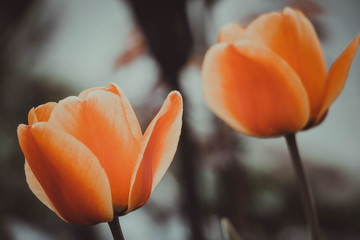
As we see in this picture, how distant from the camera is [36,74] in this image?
683 millimetres

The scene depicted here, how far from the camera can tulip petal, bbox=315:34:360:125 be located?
0.14 meters

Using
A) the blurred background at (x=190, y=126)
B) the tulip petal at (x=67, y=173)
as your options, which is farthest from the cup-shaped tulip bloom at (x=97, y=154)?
the blurred background at (x=190, y=126)

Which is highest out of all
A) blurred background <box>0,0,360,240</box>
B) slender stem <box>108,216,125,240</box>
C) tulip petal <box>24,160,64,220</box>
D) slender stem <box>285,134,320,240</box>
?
tulip petal <box>24,160,64,220</box>

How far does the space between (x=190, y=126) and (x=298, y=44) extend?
39 cm

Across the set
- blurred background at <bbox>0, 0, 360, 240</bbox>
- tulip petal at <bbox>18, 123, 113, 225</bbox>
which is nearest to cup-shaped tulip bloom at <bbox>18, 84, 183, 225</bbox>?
tulip petal at <bbox>18, 123, 113, 225</bbox>

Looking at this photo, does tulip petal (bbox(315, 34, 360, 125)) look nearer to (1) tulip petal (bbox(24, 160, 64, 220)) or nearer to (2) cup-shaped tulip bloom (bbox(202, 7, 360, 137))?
(2) cup-shaped tulip bloom (bbox(202, 7, 360, 137))

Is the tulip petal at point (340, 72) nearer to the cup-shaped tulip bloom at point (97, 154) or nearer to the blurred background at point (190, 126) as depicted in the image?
the cup-shaped tulip bloom at point (97, 154)

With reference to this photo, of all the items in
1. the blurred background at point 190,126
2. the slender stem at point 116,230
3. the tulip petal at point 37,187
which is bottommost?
the blurred background at point 190,126

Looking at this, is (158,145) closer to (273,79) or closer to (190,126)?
(273,79)

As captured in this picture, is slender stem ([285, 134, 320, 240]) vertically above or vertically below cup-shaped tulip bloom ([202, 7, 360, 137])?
below

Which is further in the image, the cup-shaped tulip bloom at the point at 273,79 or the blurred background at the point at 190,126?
the blurred background at the point at 190,126

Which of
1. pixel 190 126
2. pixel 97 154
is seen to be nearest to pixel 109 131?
pixel 97 154

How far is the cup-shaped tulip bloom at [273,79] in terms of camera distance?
14cm

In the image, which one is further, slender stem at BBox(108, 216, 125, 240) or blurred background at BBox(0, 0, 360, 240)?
blurred background at BBox(0, 0, 360, 240)
